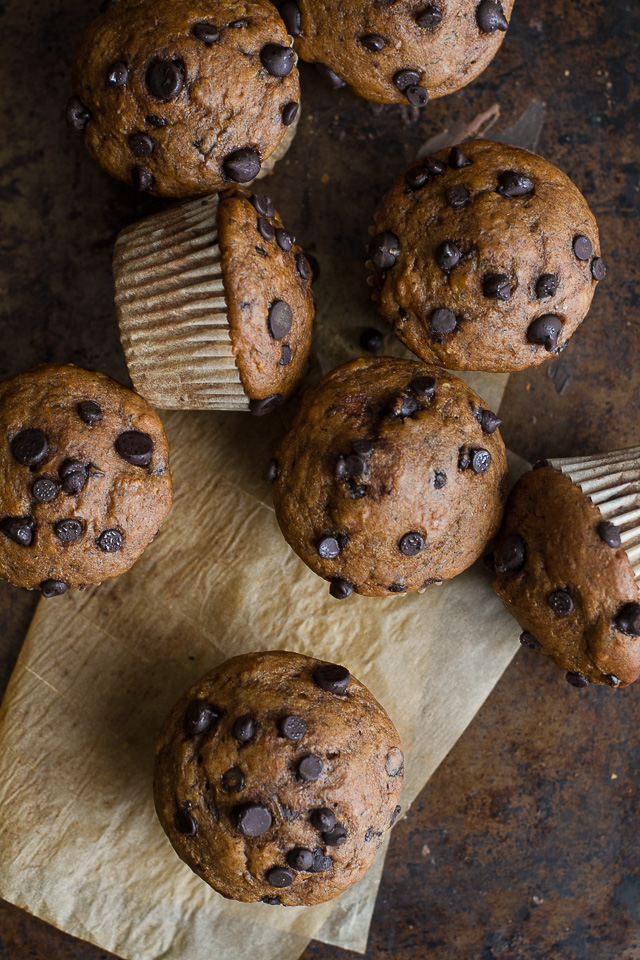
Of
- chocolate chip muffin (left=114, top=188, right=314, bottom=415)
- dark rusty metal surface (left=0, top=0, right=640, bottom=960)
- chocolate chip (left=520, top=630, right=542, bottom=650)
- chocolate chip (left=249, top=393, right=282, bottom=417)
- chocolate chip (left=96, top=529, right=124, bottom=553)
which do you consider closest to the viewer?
chocolate chip muffin (left=114, top=188, right=314, bottom=415)

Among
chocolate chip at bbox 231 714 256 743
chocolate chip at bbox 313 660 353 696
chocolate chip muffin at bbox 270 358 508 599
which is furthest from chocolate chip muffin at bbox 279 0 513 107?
chocolate chip at bbox 231 714 256 743

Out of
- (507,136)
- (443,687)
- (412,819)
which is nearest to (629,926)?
(412,819)

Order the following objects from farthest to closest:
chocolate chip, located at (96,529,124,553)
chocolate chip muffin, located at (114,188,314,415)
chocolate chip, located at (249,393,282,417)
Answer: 1. chocolate chip, located at (249,393,282,417)
2. chocolate chip, located at (96,529,124,553)
3. chocolate chip muffin, located at (114,188,314,415)

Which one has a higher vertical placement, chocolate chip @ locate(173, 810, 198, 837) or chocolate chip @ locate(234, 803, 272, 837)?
chocolate chip @ locate(234, 803, 272, 837)

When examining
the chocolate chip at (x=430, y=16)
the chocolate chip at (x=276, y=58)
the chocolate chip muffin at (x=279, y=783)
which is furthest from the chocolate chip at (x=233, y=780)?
the chocolate chip at (x=430, y=16)

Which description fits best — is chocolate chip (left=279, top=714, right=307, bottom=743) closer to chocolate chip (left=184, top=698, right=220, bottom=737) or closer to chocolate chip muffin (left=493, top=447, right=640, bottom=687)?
chocolate chip (left=184, top=698, right=220, bottom=737)
